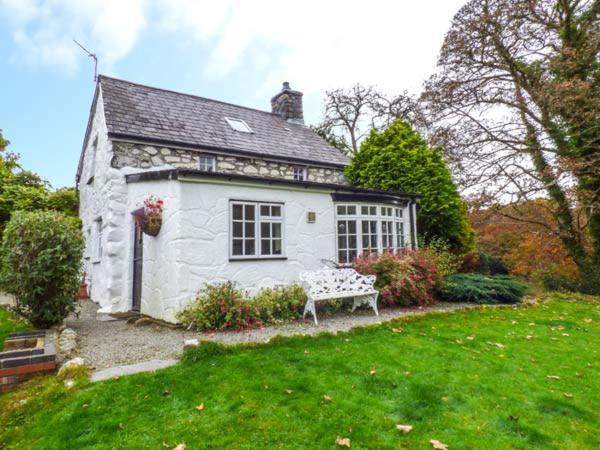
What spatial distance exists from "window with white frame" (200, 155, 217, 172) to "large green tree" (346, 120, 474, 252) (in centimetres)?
544

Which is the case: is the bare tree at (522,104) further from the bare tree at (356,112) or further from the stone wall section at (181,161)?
the bare tree at (356,112)

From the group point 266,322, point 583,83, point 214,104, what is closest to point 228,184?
point 266,322

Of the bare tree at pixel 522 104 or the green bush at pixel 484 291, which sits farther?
the bare tree at pixel 522 104

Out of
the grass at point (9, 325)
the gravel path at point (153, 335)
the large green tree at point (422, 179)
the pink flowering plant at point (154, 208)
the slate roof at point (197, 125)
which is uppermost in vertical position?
the slate roof at point (197, 125)

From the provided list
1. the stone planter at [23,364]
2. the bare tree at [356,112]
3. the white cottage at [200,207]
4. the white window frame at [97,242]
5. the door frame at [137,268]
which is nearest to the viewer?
the stone planter at [23,364]

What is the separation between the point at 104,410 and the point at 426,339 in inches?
187

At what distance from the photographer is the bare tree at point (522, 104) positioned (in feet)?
37.1

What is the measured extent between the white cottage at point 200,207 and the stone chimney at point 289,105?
334 cm

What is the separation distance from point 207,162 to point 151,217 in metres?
3.95

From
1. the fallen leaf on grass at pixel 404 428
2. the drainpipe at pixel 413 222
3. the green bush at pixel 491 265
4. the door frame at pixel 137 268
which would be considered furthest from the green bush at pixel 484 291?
the door frame at pixel 137 268

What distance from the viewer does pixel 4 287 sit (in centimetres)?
632

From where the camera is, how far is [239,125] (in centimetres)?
1327

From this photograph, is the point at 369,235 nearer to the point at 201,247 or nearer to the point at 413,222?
the point at 413,222

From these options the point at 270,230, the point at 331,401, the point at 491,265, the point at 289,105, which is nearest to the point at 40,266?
the point at 270,230
